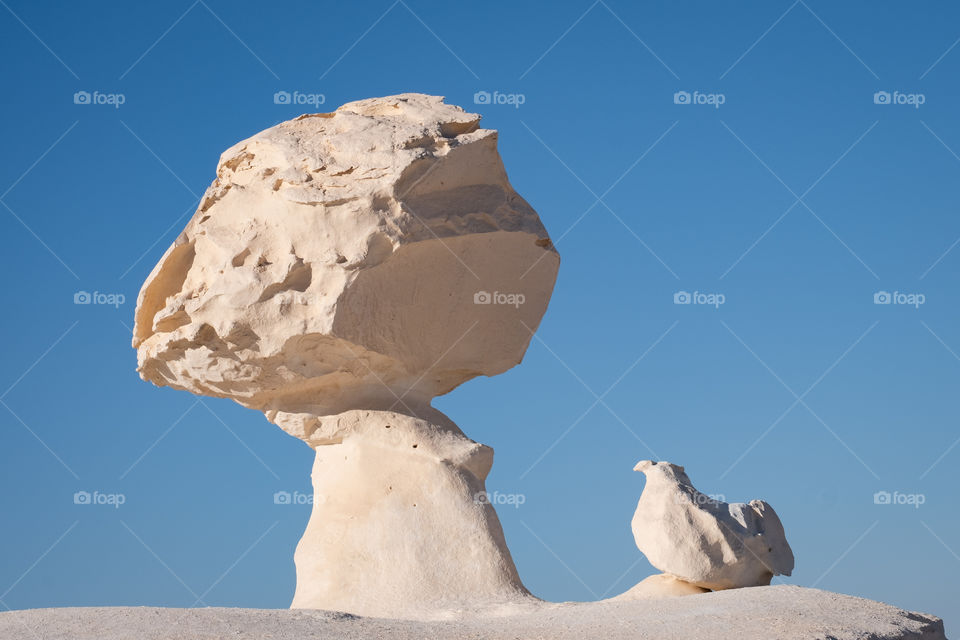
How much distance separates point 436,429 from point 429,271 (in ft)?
5.19

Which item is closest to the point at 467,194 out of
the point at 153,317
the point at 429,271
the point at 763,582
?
the point at 429,271

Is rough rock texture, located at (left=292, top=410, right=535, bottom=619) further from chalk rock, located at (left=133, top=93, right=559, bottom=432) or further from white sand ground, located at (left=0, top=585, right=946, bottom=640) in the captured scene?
white sand ground, located at (left=0, top=585, right=946, bottom=640)

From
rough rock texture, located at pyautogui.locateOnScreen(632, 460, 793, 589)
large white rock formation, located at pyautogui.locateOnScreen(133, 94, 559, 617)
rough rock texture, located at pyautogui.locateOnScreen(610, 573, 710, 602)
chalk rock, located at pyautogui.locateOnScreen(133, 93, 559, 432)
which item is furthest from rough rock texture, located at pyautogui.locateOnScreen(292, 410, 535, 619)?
rough rock texture, located at pyautogui.locateOnScreen(632, 460, 793, 589)

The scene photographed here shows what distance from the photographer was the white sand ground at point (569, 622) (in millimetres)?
8445

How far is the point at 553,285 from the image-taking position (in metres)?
13.3

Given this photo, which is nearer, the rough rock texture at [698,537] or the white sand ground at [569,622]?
the white sand ground at [569,622]

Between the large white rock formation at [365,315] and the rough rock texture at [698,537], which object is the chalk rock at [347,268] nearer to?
the large white rock formation at [365,315]

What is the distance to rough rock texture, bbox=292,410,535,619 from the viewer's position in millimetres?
11375

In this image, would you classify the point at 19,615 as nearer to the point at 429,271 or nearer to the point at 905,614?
the point at 429,271

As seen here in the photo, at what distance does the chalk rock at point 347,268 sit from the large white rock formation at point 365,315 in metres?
0.02

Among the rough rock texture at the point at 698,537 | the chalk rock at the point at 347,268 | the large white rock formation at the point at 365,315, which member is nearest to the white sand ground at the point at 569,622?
the rough rock texture at the point at 698,537

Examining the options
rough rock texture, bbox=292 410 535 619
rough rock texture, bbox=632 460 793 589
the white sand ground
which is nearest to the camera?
the white sand ground

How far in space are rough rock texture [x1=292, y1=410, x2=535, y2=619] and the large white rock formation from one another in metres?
0.02

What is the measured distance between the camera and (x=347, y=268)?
37.3 feet
